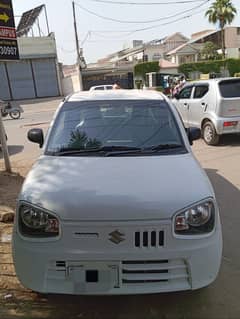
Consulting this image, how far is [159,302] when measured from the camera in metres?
3.26

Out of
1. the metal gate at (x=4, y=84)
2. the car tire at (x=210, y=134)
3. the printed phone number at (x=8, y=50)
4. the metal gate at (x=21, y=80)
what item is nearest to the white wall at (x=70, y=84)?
the metal gate at (x=21, y=80)

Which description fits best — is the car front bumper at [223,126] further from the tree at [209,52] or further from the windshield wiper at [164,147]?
the tree at [209,52]

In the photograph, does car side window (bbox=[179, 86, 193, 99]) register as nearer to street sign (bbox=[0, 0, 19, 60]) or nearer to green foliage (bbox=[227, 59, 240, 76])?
street sign (bbox=[0, 0, 19, 60])

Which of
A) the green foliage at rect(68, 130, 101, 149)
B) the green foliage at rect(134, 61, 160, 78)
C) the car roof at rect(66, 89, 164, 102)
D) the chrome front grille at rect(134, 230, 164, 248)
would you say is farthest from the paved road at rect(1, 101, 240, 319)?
the green foliage at rect(134, 61, 160, 78)

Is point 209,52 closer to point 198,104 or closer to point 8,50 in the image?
point 198,104

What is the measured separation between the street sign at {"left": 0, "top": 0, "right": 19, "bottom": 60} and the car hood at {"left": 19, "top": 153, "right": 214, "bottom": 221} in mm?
4945

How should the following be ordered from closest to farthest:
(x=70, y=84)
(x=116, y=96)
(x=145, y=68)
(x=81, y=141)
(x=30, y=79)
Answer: (x=81, y=141), (x=116, y=96), (x=30, y=79), (x=145, y=68), (x=70, y=84)

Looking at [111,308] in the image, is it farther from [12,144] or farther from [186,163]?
[12,144]

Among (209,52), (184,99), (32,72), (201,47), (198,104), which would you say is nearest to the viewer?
(198,104)

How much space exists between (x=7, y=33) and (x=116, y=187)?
5858 millimetres

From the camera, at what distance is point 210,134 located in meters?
10.1

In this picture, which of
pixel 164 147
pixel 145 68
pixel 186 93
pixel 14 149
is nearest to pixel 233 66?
pixel 145 68

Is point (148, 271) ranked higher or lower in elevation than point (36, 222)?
lower

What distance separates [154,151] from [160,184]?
781 mm
